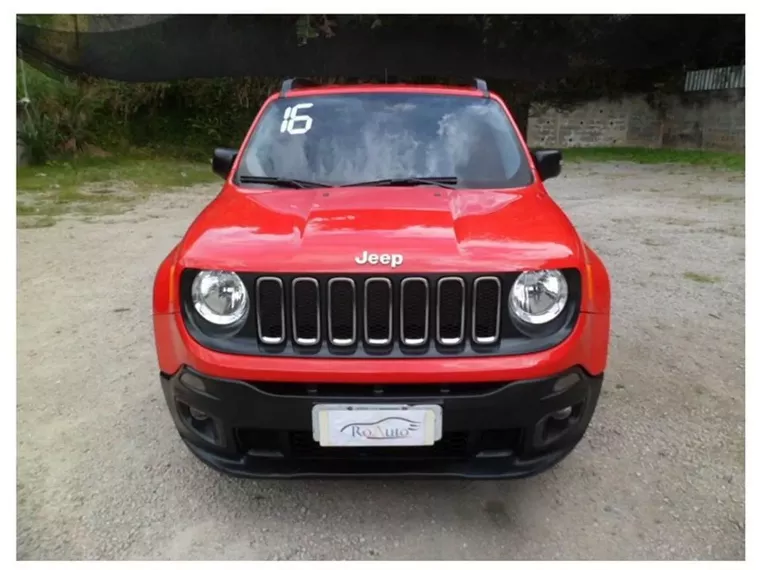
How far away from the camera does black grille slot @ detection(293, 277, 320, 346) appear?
214 centimetres

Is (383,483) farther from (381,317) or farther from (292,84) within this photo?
(292,84)

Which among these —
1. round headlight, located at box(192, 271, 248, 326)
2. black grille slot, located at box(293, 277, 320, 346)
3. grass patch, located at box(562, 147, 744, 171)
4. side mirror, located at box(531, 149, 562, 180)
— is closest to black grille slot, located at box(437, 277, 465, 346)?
black grille slot, located at box(293, 277, 320, 346)

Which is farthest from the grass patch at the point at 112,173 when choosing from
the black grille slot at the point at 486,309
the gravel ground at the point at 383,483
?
the black grille slot at the point at 486,309

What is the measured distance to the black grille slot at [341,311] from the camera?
2.14m

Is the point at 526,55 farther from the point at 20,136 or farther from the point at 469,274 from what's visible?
the point at 469,274

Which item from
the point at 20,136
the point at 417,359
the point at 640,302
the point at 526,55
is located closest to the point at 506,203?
the point at 417,359

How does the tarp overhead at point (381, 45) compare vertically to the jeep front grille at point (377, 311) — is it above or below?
above

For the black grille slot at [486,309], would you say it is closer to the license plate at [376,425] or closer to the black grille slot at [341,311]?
the license plate at [376,425]

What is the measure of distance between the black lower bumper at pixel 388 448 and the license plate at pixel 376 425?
1.1 inches

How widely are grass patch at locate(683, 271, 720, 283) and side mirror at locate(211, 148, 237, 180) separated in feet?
14.4

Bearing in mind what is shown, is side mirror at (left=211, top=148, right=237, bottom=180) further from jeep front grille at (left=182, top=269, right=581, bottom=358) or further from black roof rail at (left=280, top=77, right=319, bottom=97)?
jeep front grille at (left=182, top=269, right=581, bottom=358)

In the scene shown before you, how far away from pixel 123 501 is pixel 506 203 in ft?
7.03

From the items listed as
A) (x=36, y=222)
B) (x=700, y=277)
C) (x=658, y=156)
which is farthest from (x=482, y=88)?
(x=658, y=156)

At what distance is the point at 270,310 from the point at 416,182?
1124mm
